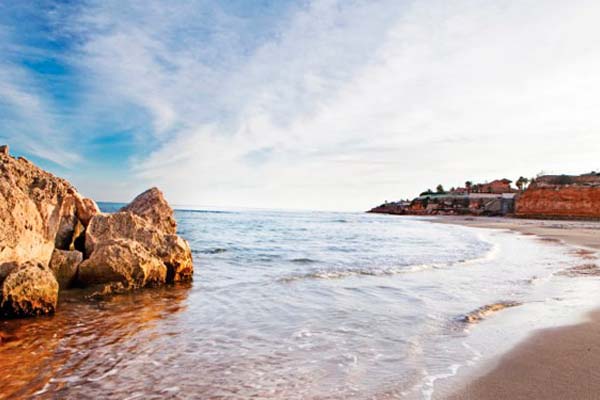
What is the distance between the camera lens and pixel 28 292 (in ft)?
17.1

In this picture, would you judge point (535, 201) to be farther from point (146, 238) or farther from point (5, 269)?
point (5, 269)

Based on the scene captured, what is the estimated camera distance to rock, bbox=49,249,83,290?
6.73 m

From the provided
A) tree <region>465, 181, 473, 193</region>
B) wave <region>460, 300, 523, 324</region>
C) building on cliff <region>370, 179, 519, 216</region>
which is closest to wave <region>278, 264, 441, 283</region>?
wave <region>460, 300, 523, 324</region>

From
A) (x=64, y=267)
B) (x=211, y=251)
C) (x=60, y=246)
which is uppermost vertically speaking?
(x=60, y=246)

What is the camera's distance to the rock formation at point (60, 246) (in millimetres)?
5341

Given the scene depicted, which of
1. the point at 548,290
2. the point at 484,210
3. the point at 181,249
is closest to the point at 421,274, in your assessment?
the point at 548,290

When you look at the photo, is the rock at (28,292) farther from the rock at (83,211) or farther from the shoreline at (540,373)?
the shoreline at (540,373)

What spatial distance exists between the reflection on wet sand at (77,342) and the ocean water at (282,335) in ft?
0.05

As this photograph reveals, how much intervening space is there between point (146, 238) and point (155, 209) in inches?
100

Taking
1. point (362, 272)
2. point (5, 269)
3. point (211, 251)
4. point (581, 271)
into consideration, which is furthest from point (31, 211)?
point (581, 271)

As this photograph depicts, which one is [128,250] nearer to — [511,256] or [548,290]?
[548,290]

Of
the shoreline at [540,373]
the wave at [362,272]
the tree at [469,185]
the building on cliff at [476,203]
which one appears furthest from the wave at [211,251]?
the tree at [469,185]

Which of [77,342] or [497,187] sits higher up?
[497,187]

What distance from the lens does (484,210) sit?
7150cm
